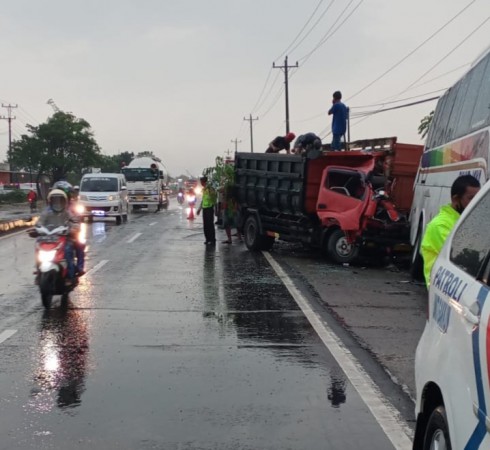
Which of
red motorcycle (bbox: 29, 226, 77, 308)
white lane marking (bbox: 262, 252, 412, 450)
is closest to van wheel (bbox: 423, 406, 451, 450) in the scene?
white lane marking (bbox: 262, 252, 412, 450)

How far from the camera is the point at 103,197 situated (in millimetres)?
27953

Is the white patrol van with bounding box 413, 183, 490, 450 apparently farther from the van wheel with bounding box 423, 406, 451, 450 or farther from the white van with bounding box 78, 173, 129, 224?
the white van with bounding box 78, 173, 129, 224

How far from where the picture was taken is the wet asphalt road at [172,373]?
456cm

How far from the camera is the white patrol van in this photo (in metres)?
2.51

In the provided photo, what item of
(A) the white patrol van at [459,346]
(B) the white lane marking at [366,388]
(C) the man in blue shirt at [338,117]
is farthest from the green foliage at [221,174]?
(A) the white patrol van at [459,346]

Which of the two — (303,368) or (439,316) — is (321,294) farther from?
(439,316)

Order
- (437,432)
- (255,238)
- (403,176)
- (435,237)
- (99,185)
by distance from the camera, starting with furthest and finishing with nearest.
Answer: (99,185), (255,238), (403,176), (435,237), (437,432)

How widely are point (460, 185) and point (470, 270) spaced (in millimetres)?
2018

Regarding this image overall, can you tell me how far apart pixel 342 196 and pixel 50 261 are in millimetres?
6760

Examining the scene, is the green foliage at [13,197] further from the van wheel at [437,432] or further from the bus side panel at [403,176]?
the van wheel at [437,432]

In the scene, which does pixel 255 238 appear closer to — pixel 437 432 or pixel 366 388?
pixel 366 388

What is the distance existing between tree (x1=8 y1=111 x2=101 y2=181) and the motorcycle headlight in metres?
48.9

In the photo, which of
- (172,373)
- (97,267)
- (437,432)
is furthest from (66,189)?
(437,432)

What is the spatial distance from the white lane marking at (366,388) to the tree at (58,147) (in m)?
50.5
